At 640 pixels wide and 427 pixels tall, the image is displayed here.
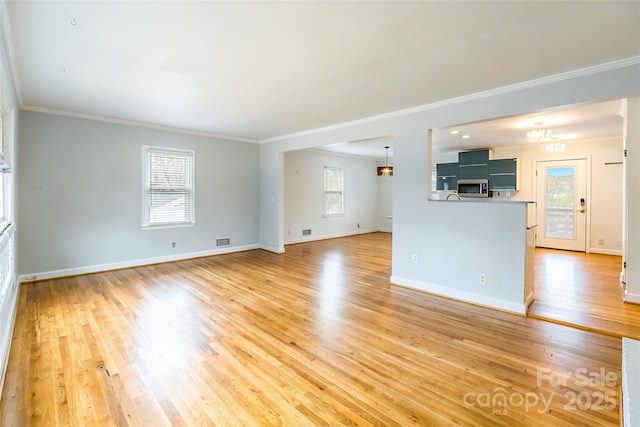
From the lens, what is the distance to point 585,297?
152 inches

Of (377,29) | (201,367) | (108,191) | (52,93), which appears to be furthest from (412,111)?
(108,191)

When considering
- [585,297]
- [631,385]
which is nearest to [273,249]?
[585,297]

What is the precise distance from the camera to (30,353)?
2480 millimetres

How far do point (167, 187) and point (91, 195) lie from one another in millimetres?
1218

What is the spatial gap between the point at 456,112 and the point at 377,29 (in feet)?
6.65

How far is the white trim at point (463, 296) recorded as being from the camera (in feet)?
11.2

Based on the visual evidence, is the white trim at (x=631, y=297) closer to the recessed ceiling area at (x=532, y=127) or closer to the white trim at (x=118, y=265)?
the recessed ceiling area at (x=532, y=127)

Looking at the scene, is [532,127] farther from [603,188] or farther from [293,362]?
[293,362]

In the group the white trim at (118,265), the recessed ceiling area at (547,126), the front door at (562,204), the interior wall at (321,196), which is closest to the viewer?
the recessed ceiling area at (547,126)

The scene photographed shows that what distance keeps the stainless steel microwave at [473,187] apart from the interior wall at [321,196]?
3.26 metres

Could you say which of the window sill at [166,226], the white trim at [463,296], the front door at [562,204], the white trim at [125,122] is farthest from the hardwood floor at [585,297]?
the white trim at [125,122]

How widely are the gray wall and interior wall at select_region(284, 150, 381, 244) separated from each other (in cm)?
225

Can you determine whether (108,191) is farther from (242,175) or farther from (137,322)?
(137,322)

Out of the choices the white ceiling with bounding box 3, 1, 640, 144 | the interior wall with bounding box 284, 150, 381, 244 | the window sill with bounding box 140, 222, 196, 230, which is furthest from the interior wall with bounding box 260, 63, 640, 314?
the window sill with bounding box 140, 222, 196, 230
